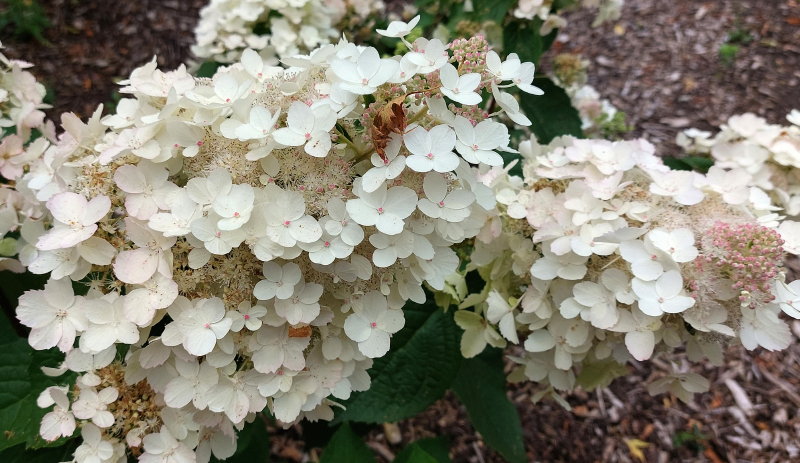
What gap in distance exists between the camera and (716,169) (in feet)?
3.42

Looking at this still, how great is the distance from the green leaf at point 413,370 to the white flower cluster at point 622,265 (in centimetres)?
13

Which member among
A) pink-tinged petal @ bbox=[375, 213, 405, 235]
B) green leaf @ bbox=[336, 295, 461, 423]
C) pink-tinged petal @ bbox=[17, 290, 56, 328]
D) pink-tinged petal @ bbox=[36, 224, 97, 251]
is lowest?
green leaf @ bbox=[336, 295, 461, 423]

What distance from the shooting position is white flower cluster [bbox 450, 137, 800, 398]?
2.85ft

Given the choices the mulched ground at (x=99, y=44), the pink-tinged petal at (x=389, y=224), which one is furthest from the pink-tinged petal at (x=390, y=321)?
the mulched ground at (x=99, y=44)

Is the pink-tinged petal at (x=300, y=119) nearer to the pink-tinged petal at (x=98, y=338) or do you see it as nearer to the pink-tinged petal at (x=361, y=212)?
the pink-tinged petal at (x=361, y=212)

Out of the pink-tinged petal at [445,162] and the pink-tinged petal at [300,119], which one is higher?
the pink-tinged petal at [300,119]

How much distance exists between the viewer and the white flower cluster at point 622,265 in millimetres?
869

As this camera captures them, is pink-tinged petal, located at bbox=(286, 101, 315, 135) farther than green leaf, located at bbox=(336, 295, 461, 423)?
No

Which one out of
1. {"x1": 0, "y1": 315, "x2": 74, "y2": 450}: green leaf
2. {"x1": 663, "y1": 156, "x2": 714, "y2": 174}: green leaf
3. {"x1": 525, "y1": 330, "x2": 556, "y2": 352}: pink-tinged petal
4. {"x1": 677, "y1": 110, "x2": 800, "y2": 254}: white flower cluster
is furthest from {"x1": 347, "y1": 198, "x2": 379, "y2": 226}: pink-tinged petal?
{"x1": 663, "y1": 156, "x2": 714, "y2": 174}: green leaf

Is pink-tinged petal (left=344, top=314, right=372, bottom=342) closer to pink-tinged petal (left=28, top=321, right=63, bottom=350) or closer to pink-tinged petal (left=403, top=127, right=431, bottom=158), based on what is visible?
pink-tinged petal (left=403, top=127, right=431, bottom=158)

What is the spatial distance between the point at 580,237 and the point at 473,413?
24.3 inches

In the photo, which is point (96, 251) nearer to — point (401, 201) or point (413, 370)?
point (401, 201)

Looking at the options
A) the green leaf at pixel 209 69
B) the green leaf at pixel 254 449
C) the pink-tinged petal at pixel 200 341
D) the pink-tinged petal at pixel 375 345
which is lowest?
the green leaf at pixel 254 449

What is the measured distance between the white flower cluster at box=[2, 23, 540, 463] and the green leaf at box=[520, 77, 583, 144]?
0.90m
